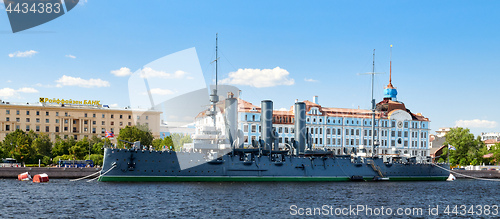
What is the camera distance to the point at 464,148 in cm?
12175

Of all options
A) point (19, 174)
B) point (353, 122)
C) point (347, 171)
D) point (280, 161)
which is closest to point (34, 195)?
point (19, 174)

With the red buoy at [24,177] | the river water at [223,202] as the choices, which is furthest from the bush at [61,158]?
the river water at [223,202]

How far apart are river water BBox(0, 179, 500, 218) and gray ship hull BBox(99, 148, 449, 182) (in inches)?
118

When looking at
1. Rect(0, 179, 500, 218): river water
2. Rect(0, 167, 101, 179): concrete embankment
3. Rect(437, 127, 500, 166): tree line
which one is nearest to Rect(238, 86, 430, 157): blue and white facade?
Rect(437, 127, 500, 166): tree line

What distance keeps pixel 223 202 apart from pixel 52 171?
35439 mm

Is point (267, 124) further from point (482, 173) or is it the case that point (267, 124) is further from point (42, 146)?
point (482, 173)

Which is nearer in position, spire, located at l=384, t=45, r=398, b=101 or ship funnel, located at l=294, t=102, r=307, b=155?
ship funnel, located at l=294, t=102, r=307, b=155

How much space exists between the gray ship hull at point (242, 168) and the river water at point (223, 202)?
9.87 feet

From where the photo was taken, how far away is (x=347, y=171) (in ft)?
228

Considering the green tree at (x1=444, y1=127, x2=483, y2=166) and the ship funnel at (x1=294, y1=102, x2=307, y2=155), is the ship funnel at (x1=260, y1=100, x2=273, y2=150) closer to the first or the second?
the ship funnel at (x1=294, y1=102, x2=307, y2=155)

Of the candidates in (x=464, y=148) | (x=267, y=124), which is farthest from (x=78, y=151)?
(x=464, y=148)

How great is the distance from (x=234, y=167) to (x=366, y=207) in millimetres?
23609

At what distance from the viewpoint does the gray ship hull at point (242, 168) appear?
5591 centimetres

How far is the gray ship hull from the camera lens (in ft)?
183
